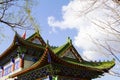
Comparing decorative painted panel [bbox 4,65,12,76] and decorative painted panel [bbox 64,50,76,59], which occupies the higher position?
decorative painted panel [bbox 64,50,76,59]

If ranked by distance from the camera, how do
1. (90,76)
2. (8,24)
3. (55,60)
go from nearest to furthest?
(8,24) < (55,60) < (90,76)

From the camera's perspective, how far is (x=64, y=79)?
15133mm

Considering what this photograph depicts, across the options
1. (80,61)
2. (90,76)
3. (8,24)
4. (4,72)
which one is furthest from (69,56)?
(8,24)

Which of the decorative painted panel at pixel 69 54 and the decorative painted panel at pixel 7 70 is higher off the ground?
the decorative painted panel at pixel 69 54

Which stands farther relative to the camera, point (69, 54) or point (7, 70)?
point (7, 70)

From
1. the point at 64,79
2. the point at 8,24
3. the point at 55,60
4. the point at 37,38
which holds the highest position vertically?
the point at 37,38

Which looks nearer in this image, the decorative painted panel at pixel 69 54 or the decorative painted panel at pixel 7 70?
the decorative painted panel at pixel 69 54

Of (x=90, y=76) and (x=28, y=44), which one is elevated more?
(x=28, y=44)

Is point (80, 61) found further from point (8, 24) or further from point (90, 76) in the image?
point (8, 24)

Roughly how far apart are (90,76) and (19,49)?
224 inches

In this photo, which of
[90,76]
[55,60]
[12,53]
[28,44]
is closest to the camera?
[55,60]

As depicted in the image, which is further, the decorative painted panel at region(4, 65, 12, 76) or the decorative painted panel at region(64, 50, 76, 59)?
the decorative painted panel at region(4, 65, 12, 76)

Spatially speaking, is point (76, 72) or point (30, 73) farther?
point (30, 73)

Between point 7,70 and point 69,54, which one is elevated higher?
point 69,54
